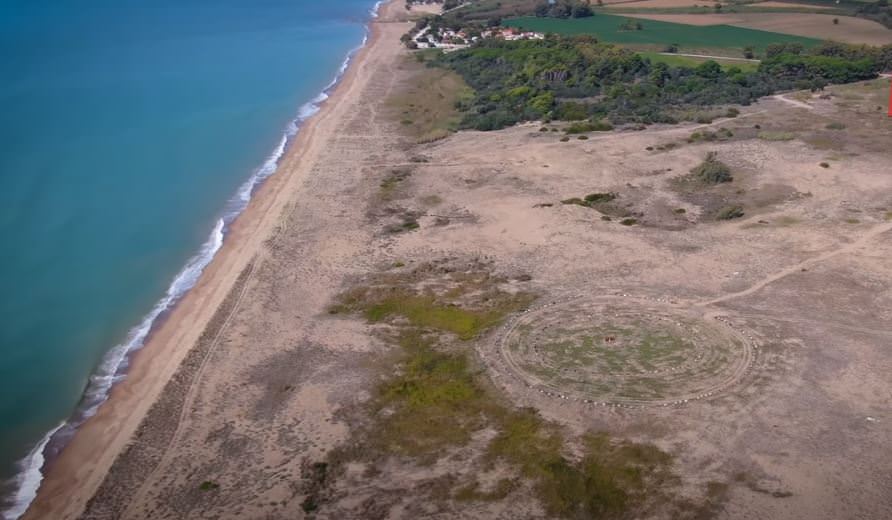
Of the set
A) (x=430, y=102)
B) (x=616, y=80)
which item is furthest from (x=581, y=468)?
(x=616, y=80)

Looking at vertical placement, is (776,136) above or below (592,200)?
above

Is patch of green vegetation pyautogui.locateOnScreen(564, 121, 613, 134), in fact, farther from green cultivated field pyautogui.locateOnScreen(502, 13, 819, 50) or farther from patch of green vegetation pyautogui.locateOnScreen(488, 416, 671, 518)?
green cultivated field pyautogui.locateOnScreen(502, 13, 819, 50)

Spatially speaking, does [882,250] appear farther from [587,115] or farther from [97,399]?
[97,399]

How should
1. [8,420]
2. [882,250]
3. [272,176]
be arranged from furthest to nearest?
[272,176] → [882,250] → [8,420]

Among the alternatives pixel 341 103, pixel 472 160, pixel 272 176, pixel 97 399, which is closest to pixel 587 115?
pixel 472 160

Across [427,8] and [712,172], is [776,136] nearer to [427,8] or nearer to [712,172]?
[712,172]

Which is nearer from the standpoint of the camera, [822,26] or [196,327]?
[196,327]

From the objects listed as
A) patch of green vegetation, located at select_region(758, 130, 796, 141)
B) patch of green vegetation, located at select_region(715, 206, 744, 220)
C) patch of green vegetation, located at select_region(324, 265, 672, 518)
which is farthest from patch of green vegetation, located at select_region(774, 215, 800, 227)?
patch of green vegetation, located at select_region(324, 265, 672, 518)
